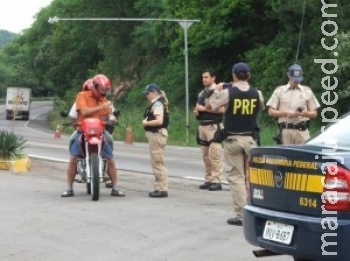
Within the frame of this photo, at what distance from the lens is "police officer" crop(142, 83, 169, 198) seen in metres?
12.5

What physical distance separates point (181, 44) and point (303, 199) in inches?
1803

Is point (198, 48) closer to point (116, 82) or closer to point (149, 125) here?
point (116, 82)

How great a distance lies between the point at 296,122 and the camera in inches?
483

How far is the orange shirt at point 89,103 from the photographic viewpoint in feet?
41.0

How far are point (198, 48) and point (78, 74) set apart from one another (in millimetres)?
30840

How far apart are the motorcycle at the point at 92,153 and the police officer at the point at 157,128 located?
680 mm

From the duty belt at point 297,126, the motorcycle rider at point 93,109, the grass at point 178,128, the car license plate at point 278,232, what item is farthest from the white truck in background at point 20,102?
the car license plate at point 278,232

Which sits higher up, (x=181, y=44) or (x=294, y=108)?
(x=181, y=44)

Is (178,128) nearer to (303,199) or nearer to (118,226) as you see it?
(118,226)

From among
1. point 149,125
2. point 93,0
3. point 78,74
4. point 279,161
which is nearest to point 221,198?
point 149,125

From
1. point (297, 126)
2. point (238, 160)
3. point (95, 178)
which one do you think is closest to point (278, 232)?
point (238, 160)

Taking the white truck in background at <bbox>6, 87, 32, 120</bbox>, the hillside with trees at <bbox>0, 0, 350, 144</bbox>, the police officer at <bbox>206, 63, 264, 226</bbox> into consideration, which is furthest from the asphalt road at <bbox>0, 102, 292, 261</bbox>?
the white truck in background at <bbox>6, 87, 32, 120</bbox>

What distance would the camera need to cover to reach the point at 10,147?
16.8 metres

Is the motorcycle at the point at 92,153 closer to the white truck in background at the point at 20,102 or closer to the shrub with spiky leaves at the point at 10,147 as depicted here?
the shrub with spiky leaves at the point at 10,147
